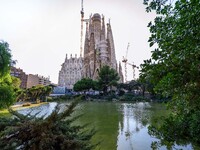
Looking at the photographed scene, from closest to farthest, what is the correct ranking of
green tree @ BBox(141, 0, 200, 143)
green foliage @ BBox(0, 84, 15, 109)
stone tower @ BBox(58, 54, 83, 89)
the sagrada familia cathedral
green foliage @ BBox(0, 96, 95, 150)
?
green foliage @ BBox(0, 96, 95, 150), green tree @ BBox(141, 0, 200, 143), green foliage @ BBox(0, 84, 15, 109), the sagrada familia cathedral, stone tower @ BBox(58, 54, 83, 89)

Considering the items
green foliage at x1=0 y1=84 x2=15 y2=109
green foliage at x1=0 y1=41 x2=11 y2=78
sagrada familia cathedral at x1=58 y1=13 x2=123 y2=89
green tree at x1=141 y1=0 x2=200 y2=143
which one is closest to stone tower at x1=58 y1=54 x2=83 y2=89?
sagrada familia cathedral at x1=58 y1=13 x2=123 y2=89

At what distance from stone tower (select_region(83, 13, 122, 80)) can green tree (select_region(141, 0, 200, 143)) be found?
295 ft

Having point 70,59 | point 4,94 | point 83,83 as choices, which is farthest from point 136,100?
point 70,59

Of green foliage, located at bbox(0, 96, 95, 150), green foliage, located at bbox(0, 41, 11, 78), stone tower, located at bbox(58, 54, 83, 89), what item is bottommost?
green foliage, located at bbox(0, 96, 95, 150)

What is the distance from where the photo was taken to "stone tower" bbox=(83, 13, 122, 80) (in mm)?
96812

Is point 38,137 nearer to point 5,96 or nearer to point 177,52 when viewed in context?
point 177,52

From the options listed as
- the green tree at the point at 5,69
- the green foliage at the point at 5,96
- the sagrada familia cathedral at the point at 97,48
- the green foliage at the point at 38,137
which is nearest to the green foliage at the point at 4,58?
the green tree at the point at 5,69

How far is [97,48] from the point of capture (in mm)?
98312

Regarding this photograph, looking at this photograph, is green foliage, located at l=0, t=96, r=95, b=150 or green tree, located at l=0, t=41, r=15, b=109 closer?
green foliage, located at l=0, t=96, r=95, b=150

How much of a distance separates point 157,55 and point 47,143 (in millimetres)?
2675

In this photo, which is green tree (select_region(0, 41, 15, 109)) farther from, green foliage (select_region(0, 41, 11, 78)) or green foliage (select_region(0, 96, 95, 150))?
green foliage (select_region(0, 96, 95, 150))

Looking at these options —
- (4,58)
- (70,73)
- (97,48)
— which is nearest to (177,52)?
(4,58)

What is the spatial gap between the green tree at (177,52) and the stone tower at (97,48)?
89894mm

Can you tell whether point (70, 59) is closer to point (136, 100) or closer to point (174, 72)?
point (136, 100)
